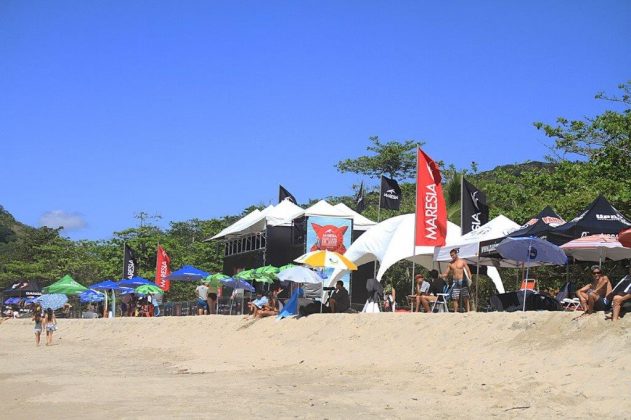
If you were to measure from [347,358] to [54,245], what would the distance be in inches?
2110

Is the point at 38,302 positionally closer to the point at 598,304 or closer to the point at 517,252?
the point at 517,252

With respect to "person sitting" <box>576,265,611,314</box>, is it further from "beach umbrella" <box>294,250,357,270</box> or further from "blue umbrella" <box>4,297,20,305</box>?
"blue umbrella" <box>4,297,20,305</box>

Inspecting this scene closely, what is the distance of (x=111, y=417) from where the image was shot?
10023 millimetres

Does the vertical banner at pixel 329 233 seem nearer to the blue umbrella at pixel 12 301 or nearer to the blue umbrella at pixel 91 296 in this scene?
the blue umbrella at pixel 91 296

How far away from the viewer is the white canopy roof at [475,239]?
1917cm

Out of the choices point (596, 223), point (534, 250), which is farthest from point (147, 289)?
point (596, 223)

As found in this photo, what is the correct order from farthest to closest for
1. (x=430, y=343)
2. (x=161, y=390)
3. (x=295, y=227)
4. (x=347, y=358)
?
1. (x=295, y=227)
2. (x=347, y=358)
3. (x=430, y=343)
4. (x=161, y=390)

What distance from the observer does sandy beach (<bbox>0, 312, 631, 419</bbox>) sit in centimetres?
1002

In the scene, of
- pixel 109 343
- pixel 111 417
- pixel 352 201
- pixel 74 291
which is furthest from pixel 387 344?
pixel 352 201

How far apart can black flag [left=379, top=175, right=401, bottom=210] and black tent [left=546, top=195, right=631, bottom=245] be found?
34.5 ft

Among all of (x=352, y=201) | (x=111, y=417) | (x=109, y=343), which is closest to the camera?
(x=111, y=417)

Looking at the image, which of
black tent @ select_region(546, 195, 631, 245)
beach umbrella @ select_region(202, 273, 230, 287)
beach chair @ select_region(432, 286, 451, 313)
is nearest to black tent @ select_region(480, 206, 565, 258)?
black tent @ select_region(546, 195, 631, 245)

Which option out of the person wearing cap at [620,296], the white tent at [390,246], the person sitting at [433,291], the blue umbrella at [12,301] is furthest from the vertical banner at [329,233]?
the blue umbrella at [12,301]

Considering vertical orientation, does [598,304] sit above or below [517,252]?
below
